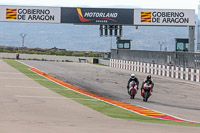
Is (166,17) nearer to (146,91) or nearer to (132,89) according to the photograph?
(132,89)

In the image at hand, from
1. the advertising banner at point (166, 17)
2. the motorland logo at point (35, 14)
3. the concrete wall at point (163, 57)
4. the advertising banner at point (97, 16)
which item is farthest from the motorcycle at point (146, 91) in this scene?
the motorland logo at point (35, 14)

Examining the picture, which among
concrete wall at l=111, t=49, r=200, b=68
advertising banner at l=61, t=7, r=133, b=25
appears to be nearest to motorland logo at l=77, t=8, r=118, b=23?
advertising banner at l=61, t=7, r=133, b=25

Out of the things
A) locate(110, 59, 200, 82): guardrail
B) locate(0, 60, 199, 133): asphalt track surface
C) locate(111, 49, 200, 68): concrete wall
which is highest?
locate(111, 49, 200, 68): concrete wall

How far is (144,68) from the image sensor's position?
4397 centimetres

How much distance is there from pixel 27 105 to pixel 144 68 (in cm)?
2933

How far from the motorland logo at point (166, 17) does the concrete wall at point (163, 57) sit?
635cm

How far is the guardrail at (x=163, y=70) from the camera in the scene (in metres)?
34.1

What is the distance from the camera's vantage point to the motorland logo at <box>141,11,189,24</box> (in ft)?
189

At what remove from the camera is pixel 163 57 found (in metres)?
41.6

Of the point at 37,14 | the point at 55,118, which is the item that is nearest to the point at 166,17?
the point at 37,14

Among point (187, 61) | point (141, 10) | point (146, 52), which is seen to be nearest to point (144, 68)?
point (146, 52)

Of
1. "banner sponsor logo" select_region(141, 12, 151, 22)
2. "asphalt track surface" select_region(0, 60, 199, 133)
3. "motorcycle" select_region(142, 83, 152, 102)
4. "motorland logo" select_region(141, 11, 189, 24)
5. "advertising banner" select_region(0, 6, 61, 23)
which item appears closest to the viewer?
"asphalt track surface" select_region(0, 60, 199, 133)

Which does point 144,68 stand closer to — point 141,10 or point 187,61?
point 187,61

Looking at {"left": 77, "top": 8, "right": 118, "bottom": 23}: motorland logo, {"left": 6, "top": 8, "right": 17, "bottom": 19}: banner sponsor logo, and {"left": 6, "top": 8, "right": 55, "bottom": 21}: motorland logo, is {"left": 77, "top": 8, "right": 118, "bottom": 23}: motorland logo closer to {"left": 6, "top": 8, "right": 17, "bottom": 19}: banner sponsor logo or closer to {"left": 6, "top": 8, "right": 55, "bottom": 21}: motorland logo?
{"left": 6, "top": 8, "right": 55, "bottom": 21}: motorland logo
